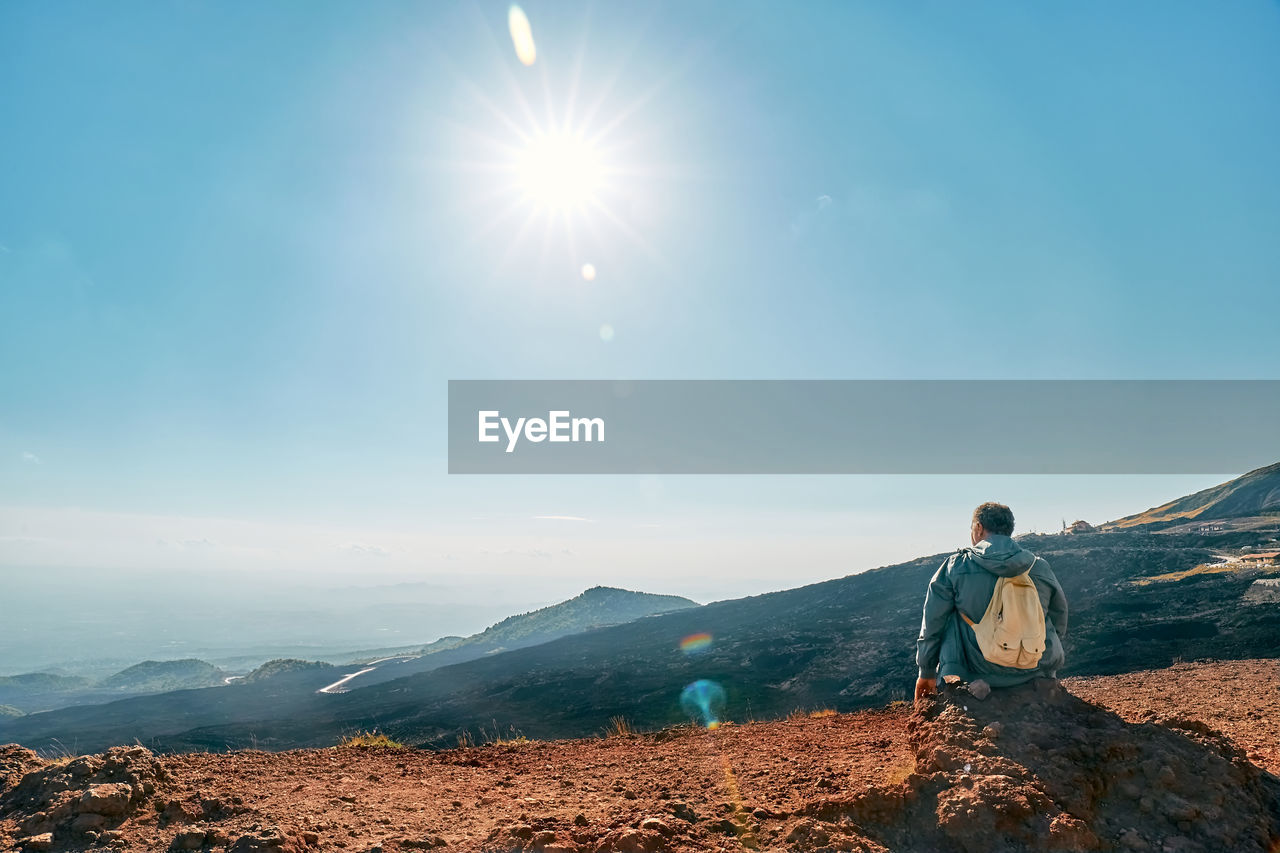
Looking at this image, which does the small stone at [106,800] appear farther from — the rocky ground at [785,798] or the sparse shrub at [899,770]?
the sparse shrub at [899,770]

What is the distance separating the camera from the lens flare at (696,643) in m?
28.1

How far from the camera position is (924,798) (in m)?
3.25

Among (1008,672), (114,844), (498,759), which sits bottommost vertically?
(498,759)

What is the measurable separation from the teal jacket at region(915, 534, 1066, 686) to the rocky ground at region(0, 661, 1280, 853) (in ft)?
0.67

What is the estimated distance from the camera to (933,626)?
4363mm

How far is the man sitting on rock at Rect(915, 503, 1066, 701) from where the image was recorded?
155 inches

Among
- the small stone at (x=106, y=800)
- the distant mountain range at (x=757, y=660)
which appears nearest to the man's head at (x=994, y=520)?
the small stone at (x=106, y=800)

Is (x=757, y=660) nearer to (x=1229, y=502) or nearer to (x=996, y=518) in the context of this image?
(x=996, y=518)

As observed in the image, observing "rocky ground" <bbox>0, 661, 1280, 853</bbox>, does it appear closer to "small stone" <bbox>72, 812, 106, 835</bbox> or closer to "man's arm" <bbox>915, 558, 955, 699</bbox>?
"small stone" <bbox>72, 812, 106, 835</bbox>

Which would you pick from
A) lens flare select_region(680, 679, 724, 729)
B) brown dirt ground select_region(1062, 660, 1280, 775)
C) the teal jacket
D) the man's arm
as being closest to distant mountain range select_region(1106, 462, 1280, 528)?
lens flare select_region(680, 679, 724, 729)

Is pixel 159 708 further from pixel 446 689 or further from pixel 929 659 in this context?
pixel 929 659

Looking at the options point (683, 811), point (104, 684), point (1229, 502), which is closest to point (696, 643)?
point (683, 811)

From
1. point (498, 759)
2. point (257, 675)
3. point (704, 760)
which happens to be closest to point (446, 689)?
point (498, 759)

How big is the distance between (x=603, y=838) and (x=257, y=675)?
60.4 m
